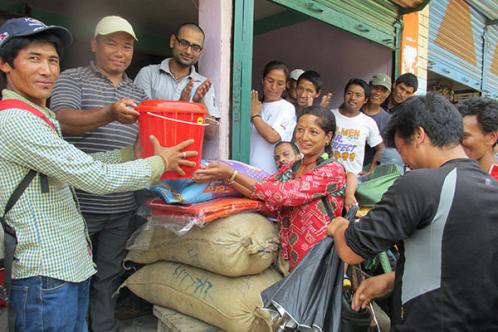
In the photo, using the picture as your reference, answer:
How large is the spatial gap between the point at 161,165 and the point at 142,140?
0.22 m

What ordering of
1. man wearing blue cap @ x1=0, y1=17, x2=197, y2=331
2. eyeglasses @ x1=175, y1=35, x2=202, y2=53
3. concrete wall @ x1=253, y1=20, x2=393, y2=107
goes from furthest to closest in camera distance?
concrete wall @ x1=253, y1=20, x2=393, y2=107
eyeglasses @ x1=175, y1=35, x2=202, y2=53
man wearing blue cap @ x1=0, y1=17, x2=197, y2=331

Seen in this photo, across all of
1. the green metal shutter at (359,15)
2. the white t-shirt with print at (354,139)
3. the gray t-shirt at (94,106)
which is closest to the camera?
the gray t-shirt at (94,106)

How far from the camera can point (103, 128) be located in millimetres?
2229

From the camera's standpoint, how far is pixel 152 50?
6.05 metres

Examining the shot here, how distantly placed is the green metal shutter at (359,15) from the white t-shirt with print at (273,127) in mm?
884

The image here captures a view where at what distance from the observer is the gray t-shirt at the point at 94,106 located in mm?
2137

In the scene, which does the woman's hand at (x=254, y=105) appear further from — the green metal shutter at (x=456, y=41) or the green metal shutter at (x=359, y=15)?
the green metal shutter at (x=456, y=41)

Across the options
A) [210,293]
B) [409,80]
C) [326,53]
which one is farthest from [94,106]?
[326,53]

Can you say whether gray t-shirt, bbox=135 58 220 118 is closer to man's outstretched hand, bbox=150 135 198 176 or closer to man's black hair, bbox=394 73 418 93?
man's outstretched hand, bbox=150 135 198 176

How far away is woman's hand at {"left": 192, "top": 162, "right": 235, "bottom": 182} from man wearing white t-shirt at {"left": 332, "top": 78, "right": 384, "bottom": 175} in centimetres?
199

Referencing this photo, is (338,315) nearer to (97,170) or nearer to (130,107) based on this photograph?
(97,170)

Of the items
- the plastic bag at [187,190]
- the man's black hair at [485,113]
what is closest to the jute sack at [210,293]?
the plastic bag at [187,190]

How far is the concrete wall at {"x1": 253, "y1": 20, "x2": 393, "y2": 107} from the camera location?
208 inches

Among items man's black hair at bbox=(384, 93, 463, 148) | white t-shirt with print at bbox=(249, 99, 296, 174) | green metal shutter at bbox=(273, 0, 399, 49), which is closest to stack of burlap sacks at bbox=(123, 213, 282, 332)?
white t-shirt with print at bbox=(249, 99, 296, 174)
